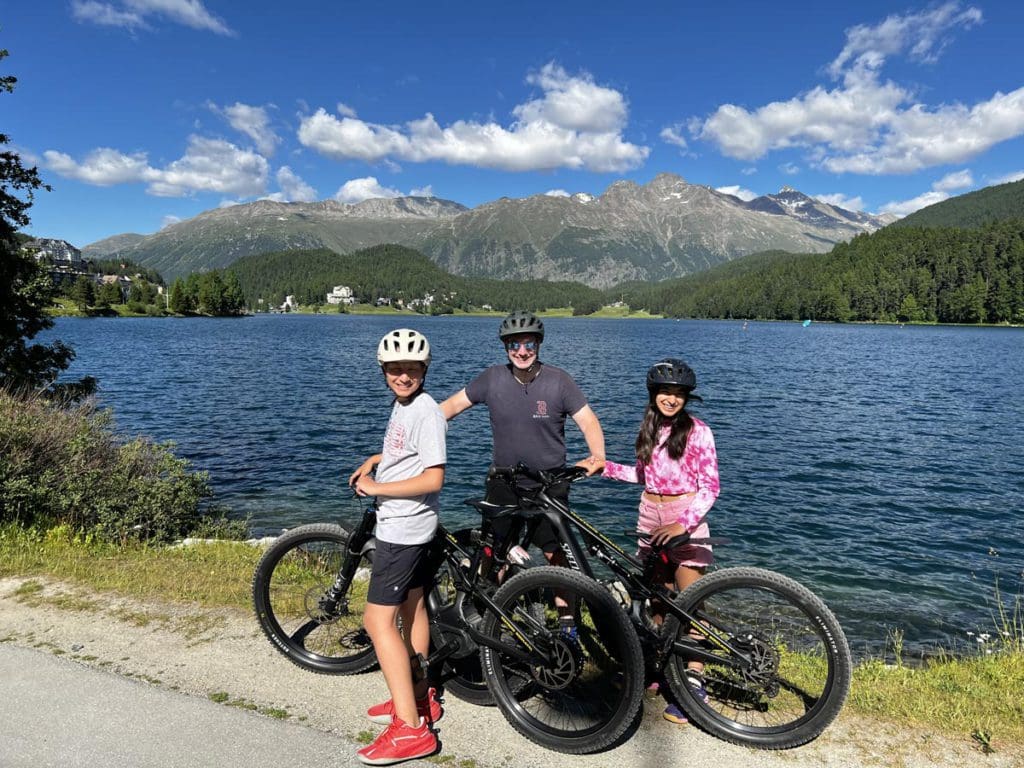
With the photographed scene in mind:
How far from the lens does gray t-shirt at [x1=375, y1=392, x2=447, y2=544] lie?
425cm

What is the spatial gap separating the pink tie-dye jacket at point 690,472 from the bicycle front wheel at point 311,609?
269 centimetres

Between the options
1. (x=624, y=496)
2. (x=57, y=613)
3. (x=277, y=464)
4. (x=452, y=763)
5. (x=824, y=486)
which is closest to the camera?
(x=452, y=763)

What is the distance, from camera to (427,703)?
4.68m

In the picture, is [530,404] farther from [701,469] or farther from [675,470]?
[701,469]

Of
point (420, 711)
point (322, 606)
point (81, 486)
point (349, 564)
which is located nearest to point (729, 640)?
point (420, 711)

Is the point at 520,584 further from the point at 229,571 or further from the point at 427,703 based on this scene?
the point at 229,571

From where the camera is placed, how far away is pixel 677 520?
5.29 meters

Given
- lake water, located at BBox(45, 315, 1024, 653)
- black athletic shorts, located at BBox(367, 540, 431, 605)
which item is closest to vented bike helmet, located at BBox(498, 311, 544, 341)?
black athletic shorts, located at BBox(367, 540, 431, 605)

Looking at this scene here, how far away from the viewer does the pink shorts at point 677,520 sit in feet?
16.9

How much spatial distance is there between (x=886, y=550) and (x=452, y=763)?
49.1 ft

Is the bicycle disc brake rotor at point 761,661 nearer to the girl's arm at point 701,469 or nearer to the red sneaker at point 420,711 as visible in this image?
the girl's arm at point 701,469

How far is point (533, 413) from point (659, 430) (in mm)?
1212

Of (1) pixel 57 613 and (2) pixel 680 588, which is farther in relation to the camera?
(1) pixel 57 613

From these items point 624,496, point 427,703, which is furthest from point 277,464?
point 427,703
